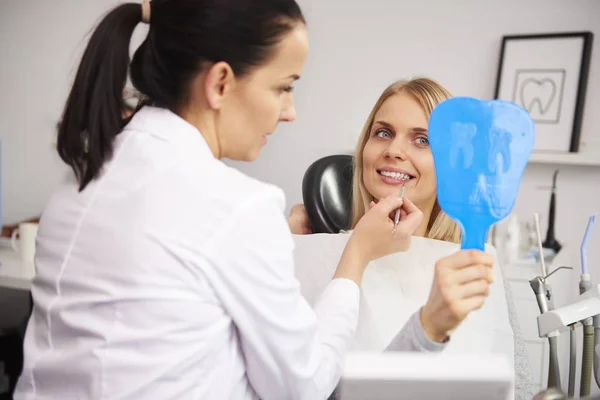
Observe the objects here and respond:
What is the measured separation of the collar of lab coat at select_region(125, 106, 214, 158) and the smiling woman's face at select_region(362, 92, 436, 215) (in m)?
0.58

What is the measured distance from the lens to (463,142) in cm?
80

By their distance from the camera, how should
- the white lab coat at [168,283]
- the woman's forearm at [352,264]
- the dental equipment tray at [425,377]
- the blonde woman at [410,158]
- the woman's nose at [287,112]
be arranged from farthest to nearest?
1. the blonde woman at [410,158]
2. the woman's forearm at [352,264]
3. the woman's nose at [287,112]
4. the white lab coat at [168,283]
5. the dental equipment tray at [425,377]

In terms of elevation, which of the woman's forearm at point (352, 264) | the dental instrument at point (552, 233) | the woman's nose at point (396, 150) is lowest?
the dental instrument at point (552, 233)

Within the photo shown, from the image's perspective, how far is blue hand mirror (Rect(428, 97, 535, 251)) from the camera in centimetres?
78

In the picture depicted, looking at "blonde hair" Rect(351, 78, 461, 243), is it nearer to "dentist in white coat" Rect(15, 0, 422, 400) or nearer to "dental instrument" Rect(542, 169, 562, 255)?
"dentist in white coat" Rect(15, 0, 422, 400)

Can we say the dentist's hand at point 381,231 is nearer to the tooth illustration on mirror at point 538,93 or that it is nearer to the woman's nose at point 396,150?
the woman's nose at point 396,150

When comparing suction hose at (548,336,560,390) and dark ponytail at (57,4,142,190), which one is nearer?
dark ponytail at (57,4,142,190)

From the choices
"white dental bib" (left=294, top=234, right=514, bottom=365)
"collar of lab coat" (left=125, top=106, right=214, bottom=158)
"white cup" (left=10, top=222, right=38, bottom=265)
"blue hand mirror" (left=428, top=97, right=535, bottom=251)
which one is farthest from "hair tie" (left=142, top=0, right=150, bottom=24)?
"white cup" (left=10, top=222, right=38, bottom=265)

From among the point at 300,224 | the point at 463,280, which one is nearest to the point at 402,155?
the point at 300,224

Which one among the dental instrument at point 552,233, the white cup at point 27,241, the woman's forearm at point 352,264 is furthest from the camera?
the dental instrument at point 552,233

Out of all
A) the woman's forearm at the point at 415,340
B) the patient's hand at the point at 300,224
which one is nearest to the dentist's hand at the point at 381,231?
the woman's forearm at the point at 415,340

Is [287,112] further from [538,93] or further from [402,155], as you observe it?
[538,93]

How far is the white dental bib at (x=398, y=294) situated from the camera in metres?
1.13

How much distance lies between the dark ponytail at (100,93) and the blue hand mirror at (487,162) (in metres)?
0.49
